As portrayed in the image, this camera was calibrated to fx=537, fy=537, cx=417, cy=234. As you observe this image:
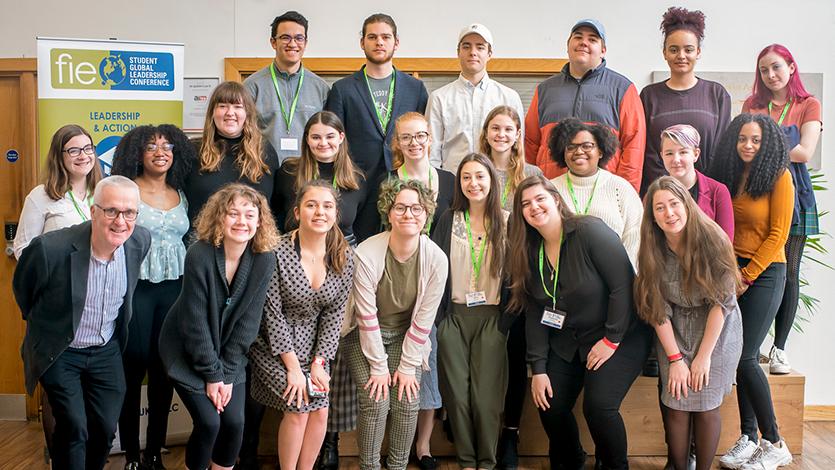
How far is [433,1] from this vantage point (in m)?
3.87

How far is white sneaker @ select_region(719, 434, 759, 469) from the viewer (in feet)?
8.93

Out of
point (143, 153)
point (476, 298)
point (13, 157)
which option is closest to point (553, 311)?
point (476, 298)

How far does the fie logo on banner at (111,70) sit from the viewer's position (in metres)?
3.18

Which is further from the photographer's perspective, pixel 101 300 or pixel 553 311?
pixel 553 311

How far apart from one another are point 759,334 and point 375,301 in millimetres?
1874

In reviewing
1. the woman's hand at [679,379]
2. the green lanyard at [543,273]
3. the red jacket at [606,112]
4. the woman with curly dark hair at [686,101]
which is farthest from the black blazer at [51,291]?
the woman with curly dark hair at [686,101]

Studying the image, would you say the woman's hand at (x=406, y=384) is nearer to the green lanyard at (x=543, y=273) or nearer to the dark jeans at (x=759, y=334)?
the green lanyard at (x=543, y=273)

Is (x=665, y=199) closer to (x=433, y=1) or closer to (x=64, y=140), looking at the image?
(x=433, y=1)

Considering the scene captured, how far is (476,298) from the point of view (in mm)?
2523

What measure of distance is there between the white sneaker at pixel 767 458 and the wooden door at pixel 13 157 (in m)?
4.41

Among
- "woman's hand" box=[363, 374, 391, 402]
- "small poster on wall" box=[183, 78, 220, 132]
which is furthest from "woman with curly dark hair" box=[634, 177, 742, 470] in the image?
"small poster on wall" box=[183, 78, 220, 132]

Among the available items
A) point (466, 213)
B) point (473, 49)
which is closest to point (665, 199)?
point (466, 213)

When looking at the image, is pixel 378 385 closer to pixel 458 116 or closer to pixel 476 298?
pixel 476 298

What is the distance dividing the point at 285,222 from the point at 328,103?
0.83 meters
